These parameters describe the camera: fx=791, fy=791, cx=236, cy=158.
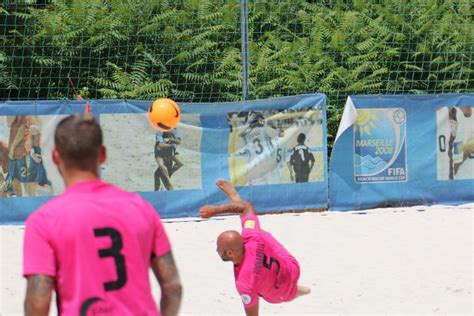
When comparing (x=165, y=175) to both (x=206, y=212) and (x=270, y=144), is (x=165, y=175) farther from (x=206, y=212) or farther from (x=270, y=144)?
(x=206, y=212)

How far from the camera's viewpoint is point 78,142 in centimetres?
242

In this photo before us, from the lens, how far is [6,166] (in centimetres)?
988

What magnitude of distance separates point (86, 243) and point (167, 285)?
1.14ft

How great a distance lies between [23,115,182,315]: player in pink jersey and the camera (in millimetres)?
2369

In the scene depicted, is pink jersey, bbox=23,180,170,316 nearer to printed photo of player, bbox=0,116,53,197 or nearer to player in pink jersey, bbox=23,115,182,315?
player in pink jersey, bbox=23,115,182,315

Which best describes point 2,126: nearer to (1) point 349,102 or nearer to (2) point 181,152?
(2) point 181,152

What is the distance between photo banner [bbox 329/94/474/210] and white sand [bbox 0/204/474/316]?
33 centimetres

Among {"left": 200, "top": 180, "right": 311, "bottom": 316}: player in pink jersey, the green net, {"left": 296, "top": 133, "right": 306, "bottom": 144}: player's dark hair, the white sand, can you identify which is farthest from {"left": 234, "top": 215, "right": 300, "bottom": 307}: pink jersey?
the green net

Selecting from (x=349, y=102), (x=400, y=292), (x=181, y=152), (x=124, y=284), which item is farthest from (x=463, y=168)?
(x=124, y=284)

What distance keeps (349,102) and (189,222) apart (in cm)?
284

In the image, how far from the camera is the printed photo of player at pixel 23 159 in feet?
32.4

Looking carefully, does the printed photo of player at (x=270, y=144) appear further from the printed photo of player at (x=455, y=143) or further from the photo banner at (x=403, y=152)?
the printed photo of player at (x=455, y=143)

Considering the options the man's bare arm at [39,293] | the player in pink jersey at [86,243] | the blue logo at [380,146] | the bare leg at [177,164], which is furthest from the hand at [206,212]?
the blue logo at [380,146]

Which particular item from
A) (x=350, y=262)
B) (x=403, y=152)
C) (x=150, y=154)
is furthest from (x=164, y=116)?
(x=403, y=152)
